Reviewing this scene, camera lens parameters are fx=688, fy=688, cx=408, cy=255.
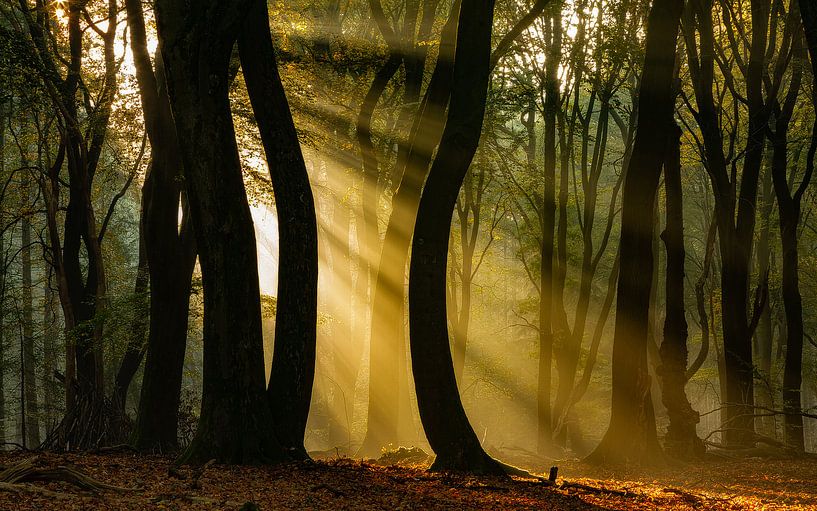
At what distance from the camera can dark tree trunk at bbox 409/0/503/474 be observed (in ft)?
23.4

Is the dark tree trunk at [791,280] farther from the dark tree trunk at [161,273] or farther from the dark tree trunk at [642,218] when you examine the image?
the dark tree trunk at [161,273]

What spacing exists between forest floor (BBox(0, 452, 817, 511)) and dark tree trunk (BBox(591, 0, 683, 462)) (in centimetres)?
173

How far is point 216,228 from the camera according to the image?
6.40 metres

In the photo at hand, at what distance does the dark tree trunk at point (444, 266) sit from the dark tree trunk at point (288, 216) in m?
1.09

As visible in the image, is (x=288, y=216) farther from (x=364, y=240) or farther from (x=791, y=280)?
(x=791, y=280)

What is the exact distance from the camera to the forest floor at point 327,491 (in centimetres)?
455

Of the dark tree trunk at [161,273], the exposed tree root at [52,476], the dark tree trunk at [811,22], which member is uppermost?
the dark tree trunk at [811,22]

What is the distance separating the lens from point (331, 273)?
28.5 meters

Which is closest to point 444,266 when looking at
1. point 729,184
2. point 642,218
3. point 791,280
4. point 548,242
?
point 642,218

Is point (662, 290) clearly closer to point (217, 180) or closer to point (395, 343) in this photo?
point (395, 343)

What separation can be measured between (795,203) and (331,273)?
18175 millimetres

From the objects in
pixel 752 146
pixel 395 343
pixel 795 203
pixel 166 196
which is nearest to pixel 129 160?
pixel 166 196

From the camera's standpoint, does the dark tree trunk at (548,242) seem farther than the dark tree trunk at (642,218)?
Yes

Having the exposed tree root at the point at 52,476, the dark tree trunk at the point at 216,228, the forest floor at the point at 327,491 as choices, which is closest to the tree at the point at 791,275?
the forest floor at the point at 327,491
